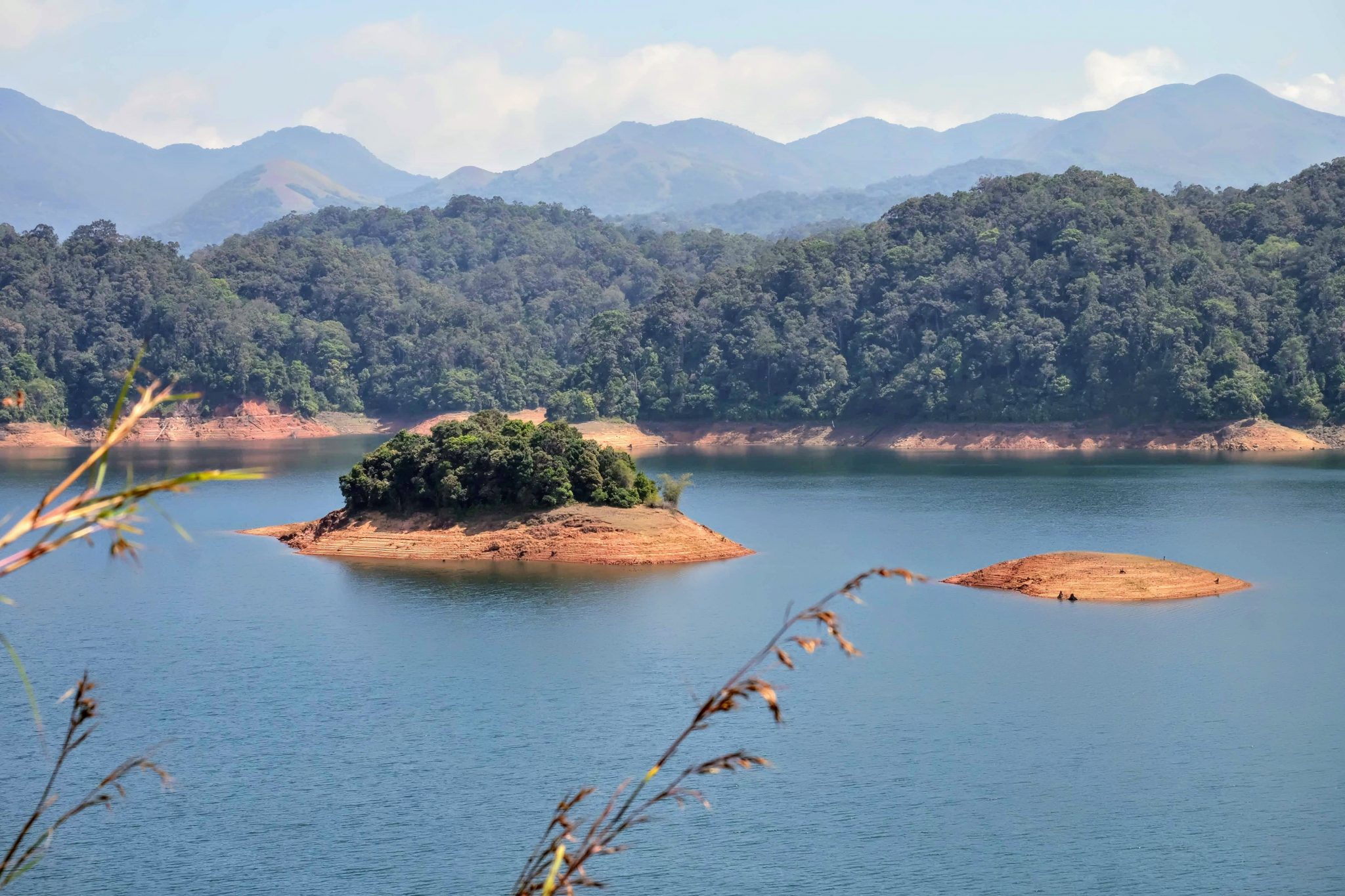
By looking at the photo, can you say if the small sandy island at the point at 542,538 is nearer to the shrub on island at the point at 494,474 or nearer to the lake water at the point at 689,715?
the shrub on island at the point at 494,474

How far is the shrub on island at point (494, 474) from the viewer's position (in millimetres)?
63031

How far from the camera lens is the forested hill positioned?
12300cm

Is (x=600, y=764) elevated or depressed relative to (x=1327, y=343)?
depressed

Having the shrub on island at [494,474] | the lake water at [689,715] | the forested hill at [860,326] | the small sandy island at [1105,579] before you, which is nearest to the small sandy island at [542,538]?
the shrub on island at [494,474]

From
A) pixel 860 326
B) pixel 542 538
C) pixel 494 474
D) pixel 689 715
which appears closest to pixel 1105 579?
pixel 542 538

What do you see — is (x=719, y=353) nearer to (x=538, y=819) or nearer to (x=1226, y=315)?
(x=1226, y=315)

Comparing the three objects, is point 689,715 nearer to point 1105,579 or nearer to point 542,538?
point 1105,579

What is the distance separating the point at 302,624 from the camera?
48.4m

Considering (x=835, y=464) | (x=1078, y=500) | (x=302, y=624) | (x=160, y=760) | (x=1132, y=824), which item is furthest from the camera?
(x=835, y=464)

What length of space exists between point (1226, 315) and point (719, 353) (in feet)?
146

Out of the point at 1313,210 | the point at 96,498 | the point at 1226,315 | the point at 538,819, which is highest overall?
the point at 1313,210

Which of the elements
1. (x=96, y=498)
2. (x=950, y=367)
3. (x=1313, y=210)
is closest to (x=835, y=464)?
(x=950, y=367)

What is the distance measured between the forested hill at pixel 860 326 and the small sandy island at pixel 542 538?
6798 centimetres

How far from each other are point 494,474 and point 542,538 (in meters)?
3.50
